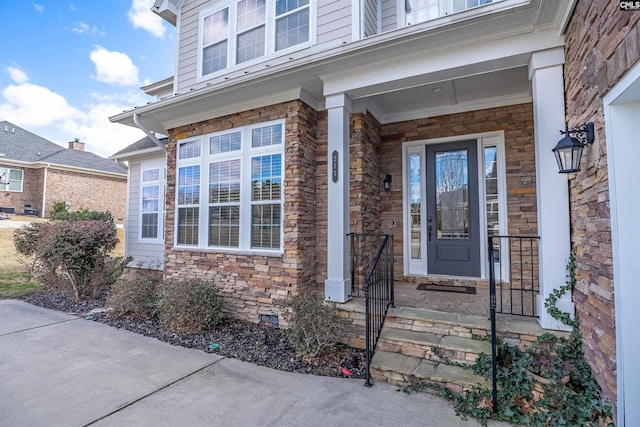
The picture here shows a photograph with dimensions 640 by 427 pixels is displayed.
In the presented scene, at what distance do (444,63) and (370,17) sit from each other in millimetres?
1819

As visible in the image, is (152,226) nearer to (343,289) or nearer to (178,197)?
(178,197)

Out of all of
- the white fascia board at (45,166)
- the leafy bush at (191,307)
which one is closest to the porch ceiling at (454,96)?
the leafy bush at (191,307)

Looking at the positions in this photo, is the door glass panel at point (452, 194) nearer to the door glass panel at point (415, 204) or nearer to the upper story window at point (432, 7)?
the door glass panel at point (415, 204)

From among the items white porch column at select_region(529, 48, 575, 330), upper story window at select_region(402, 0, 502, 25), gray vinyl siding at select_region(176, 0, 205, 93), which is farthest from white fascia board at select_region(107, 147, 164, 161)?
white porch column at select_region(529, 48, 575, 330)

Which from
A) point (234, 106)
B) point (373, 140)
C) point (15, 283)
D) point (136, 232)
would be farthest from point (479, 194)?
point (15, 283)

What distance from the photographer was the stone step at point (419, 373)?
2721 mm

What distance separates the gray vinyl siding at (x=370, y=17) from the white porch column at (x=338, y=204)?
123 cm

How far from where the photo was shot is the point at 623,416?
1.94 metres

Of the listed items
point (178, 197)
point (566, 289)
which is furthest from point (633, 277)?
point (178, 197)

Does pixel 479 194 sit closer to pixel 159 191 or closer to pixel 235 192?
pixel 235 192

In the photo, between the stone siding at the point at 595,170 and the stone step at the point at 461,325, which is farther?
the stone step at the point at 461,325

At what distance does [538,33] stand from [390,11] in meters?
2.49

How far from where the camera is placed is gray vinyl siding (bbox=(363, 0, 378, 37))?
4531 millimetres

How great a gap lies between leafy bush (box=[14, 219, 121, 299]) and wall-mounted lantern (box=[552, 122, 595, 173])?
24.5ft
